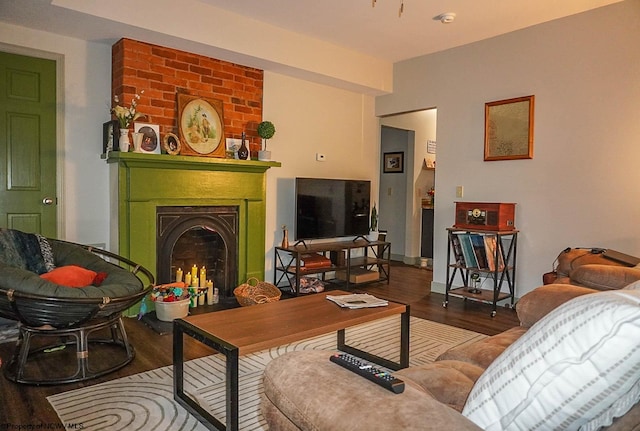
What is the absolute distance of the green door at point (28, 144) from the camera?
11.4ft

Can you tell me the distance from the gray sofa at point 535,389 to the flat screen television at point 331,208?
3.66m

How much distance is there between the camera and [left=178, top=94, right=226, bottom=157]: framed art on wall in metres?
4.04

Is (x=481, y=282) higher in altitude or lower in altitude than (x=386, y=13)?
lower

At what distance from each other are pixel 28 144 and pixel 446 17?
3.67 m

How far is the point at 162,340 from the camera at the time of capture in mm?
3158

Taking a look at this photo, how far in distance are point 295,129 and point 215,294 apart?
202 cm

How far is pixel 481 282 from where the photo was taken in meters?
4.55

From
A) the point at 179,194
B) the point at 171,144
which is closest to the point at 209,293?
the point at 179,194

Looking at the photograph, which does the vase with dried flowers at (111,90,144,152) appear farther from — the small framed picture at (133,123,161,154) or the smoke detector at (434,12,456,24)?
the smoke detector at (434,12,456,24)

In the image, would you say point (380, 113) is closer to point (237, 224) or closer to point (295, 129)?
point (295, 129)

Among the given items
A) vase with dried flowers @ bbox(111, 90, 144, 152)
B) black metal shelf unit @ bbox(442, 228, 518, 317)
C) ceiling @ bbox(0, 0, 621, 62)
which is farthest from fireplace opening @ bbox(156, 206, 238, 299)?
black metal shelf unit @ bbox(442, 228, 518, 317)

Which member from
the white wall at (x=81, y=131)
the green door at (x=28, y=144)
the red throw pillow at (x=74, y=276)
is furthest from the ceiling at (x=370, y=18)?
the red throw pillow at (x=74, y=276)

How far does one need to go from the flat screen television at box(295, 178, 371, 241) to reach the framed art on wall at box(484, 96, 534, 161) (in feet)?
5.05

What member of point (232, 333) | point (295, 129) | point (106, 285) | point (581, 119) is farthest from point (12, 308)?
point (581, 119)
